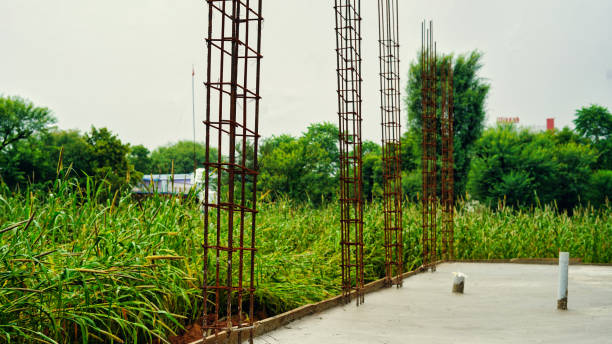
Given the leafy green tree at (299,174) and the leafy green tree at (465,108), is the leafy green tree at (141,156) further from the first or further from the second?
the leafy green tree at (465,108)

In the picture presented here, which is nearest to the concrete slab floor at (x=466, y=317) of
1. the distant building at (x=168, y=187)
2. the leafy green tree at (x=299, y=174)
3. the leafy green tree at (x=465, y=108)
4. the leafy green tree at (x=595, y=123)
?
the distant building at (x=168, y=187)

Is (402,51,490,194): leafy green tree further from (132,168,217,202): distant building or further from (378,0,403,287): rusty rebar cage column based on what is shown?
(132,168,217,202): distant building

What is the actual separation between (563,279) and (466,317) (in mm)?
1079

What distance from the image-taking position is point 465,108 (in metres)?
27.9

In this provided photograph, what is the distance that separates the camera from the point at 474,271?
28.2 feet

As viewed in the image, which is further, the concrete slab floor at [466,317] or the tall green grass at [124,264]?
the concrete slab floor at [466,317]

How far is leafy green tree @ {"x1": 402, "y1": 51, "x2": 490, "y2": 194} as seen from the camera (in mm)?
27766

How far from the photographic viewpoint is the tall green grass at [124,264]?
9.18ft

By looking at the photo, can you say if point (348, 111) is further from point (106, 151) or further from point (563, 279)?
point (106, 151)

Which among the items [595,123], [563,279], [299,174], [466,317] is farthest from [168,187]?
[595,123]

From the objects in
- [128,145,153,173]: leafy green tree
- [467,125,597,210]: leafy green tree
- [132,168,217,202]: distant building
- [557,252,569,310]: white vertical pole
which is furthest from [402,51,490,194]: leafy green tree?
[128,145,153,173]: leafy green tree

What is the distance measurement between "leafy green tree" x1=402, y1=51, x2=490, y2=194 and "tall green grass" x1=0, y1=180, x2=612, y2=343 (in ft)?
65.0

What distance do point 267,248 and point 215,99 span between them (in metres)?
2.76

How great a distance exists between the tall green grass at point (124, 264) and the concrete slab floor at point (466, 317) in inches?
21.9
